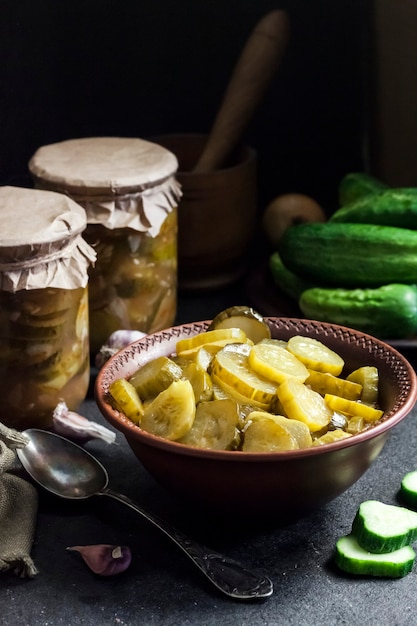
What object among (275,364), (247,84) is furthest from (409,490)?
(247,84)

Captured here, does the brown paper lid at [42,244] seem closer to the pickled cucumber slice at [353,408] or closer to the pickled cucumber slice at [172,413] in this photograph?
the pickled cucumber slice at [172,413]

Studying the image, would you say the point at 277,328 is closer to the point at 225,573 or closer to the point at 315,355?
the point at 315,355

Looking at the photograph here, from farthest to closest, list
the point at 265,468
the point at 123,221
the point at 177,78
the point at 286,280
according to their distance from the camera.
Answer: the point at 177,78 → the point at 286,280 → the point at 123,221 → the point at 265,468

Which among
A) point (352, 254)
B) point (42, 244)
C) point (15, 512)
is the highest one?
point (42, 244)

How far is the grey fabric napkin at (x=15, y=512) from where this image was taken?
1024mm

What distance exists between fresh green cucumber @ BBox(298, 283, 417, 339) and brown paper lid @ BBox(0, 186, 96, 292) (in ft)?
1.27

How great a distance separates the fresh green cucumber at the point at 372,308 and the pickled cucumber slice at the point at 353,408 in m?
0.36

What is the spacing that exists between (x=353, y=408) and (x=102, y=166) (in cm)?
57

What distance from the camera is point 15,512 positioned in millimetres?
1093

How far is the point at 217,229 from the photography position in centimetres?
167

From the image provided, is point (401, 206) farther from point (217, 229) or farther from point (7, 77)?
point (7, 77)

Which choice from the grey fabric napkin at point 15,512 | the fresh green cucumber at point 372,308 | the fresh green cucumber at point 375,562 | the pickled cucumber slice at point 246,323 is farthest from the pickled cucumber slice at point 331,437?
the fresh green cucumber at point 372,308

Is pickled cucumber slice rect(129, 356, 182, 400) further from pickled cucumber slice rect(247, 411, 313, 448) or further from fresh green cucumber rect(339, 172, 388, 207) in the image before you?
fresh green cucumber rect(339, 172, 388, 207)

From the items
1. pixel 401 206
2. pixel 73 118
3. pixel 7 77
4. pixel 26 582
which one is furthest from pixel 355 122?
pixel 26 582
